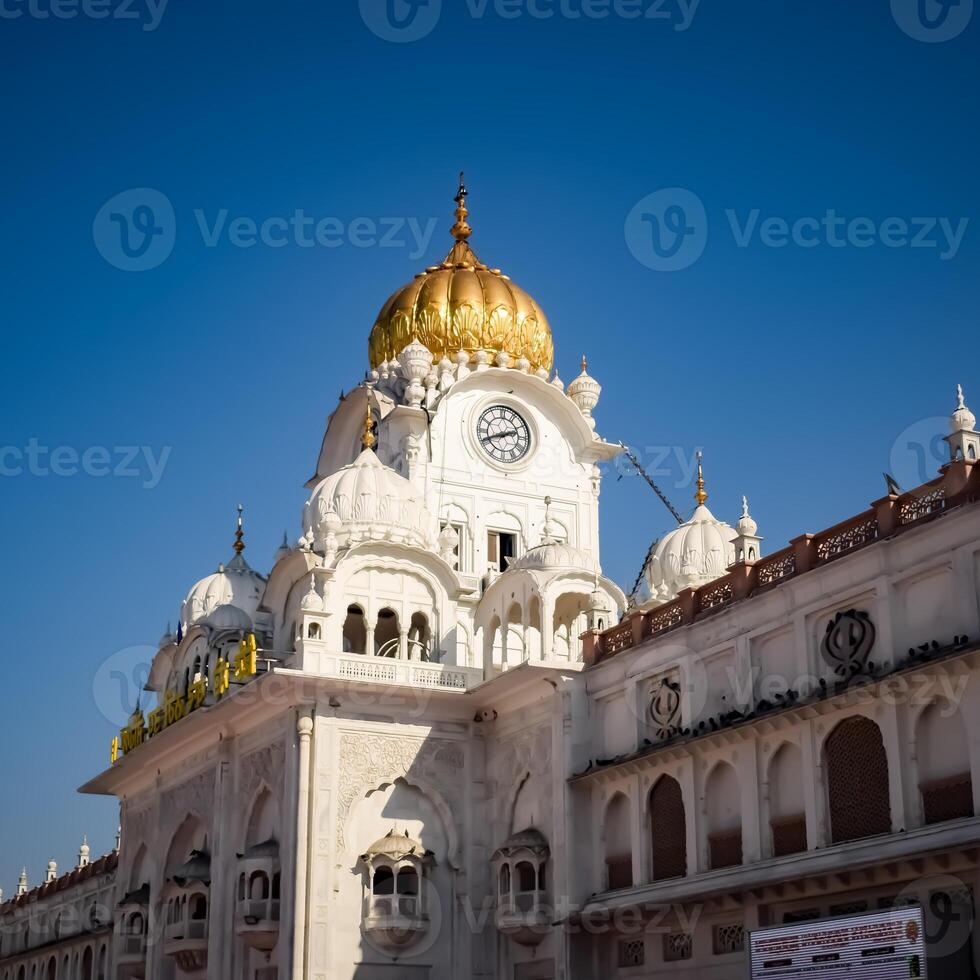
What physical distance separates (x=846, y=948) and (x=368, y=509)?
48.2 ft

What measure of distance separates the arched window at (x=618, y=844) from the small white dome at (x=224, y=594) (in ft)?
35.5

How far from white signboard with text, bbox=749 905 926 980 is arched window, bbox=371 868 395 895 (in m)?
8.96

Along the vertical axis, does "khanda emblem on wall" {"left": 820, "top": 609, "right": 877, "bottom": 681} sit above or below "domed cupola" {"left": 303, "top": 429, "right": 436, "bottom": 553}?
below

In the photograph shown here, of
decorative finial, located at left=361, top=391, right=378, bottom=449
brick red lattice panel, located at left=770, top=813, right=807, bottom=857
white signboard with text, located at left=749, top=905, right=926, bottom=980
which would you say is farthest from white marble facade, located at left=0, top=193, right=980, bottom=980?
white signboard with text, located at left=749, top=905, right=926, bottom=980

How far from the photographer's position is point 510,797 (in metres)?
26.0

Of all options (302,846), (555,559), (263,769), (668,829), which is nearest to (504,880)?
(302,846)

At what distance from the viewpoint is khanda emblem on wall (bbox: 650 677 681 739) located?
22719mm

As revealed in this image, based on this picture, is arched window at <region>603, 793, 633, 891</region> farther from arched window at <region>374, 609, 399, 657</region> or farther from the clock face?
the clock face

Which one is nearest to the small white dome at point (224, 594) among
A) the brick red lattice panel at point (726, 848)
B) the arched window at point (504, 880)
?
the arched window at point (504, 880)

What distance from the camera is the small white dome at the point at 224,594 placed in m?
32.6

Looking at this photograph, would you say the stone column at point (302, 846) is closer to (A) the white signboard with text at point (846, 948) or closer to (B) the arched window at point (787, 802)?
(B) the arched window at point (787, 802)

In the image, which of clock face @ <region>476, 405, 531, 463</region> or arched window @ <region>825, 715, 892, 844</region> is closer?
arched window @ <region>825, 715, 892, 844</region>

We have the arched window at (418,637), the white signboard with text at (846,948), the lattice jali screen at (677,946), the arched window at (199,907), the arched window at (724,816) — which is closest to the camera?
the white signboard with text at (846,948)

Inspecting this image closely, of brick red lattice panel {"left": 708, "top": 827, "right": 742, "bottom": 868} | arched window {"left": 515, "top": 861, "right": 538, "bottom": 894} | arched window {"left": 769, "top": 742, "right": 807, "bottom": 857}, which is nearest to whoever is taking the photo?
arched window {"left": 769, "top": 742, "right": 807, "bottom": 857}
